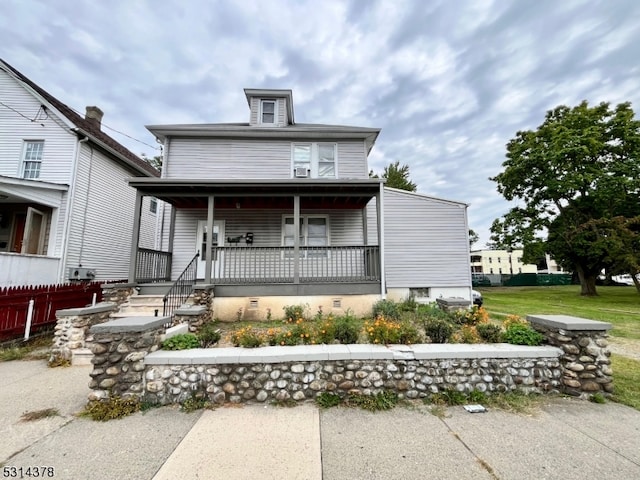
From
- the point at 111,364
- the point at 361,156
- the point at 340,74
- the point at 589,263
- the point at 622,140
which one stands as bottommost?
the point at 111,364

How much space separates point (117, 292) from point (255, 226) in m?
4.63

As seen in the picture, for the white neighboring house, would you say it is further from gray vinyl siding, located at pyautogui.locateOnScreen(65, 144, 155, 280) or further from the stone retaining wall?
the stone retaining wall

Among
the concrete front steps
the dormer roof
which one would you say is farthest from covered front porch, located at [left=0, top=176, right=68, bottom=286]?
the dormer roof

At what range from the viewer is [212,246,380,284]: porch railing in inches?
318

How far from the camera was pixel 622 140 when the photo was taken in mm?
15852

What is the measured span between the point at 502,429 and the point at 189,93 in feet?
49.7

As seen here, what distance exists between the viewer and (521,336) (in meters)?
4.07

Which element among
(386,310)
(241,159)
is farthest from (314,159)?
(386,310)

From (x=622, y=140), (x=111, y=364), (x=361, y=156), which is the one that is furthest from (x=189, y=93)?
(x=622, y=140)

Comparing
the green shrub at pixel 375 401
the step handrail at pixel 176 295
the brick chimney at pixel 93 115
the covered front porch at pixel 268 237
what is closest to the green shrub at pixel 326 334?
the green shrub at pixel 375 401

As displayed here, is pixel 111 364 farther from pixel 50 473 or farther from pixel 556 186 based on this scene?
pixel 556 186

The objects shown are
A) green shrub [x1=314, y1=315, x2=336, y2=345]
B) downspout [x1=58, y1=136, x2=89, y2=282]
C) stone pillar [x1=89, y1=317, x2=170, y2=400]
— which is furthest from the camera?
downspout [x1=58, y1=136, x2=89, y2=282]

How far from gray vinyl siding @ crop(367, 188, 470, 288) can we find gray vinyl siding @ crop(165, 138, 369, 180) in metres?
2.07

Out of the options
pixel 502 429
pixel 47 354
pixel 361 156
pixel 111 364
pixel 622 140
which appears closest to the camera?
pixel 502 429
